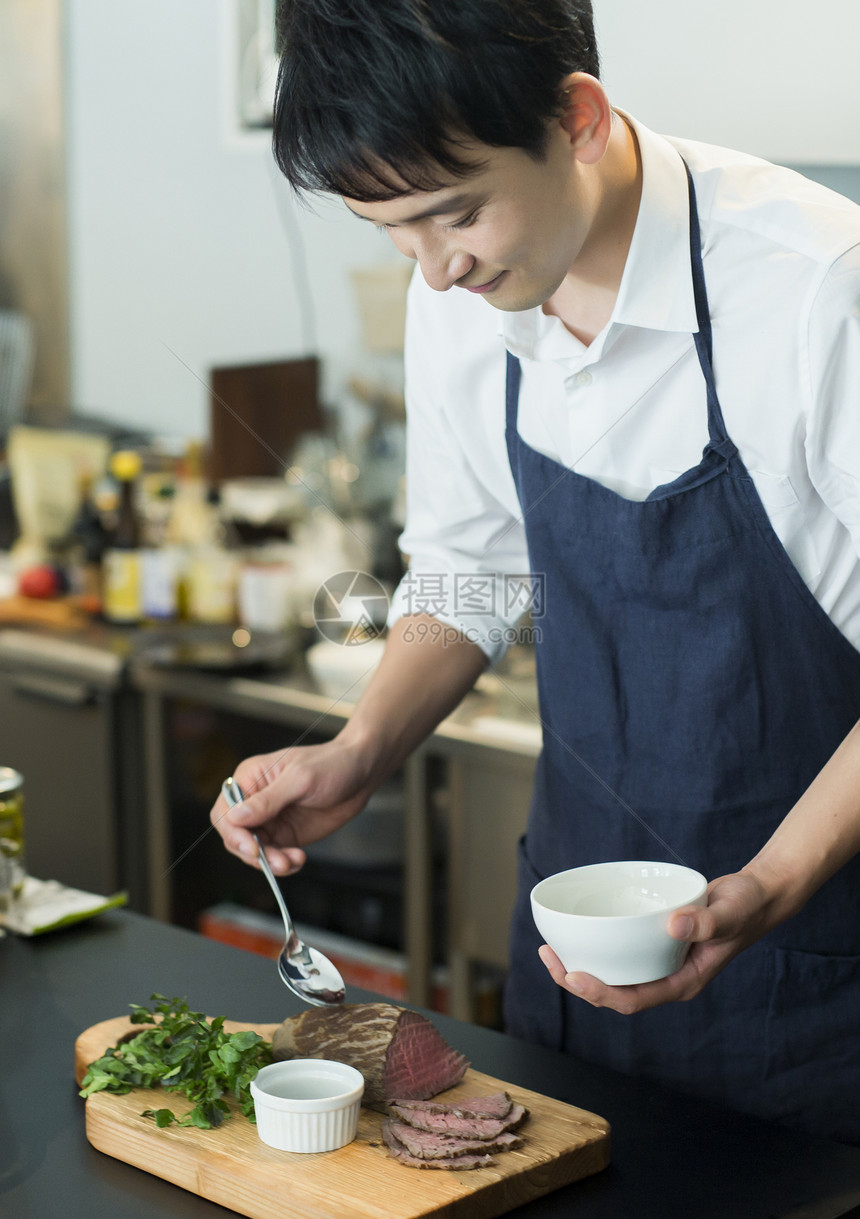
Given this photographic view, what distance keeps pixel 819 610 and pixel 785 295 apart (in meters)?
0.24

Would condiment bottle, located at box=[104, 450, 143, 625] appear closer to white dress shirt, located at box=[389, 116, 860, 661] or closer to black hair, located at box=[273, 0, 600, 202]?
white dress shirt, located at box=[389, 116, 860, 661]

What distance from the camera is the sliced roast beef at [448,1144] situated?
89cm

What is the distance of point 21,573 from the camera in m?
2.71

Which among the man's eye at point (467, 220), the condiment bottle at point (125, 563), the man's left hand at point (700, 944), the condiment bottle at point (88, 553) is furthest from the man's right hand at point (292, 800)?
the condiment bottle at point (88, 553)

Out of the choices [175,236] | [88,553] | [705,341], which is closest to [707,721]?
[705,341]

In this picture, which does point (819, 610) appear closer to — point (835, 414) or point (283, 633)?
point (835, 414)

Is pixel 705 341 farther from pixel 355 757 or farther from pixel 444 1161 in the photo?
pixel 444 1161

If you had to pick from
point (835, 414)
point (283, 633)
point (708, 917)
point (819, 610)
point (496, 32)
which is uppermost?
point (496, 32)

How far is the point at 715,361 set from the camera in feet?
3.55

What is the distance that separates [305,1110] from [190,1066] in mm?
125

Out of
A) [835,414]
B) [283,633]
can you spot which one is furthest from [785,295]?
[283,633]

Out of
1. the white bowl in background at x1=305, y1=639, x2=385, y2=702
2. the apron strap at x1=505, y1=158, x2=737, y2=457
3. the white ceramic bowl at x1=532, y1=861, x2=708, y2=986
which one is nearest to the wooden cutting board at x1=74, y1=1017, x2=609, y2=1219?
the white ceramic bowl at x1=532, y1=861, x2=708, y2=986

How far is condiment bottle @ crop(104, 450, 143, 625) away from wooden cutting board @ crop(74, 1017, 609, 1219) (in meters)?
1.63

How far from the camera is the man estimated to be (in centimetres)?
89
